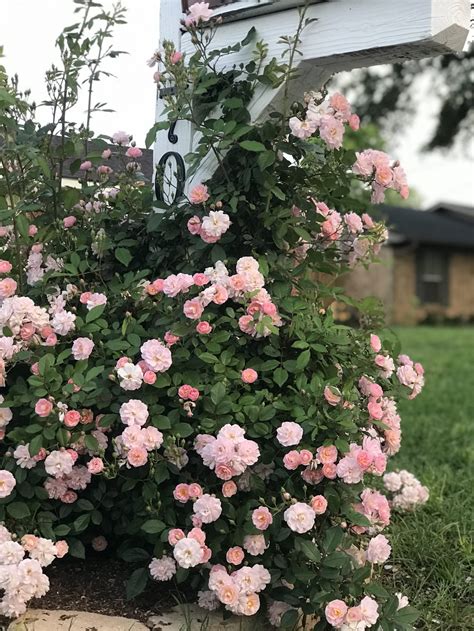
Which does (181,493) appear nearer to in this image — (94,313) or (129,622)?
(129,622)

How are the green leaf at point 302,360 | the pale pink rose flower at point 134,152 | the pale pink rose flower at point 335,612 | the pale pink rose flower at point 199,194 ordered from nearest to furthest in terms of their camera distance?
1. the pale pink rose flower at point 335,612
2. the green leaf at point 302,360
3. the pale pink rose flower at point 199,194
4. the pale pink rose flower at point 134,152

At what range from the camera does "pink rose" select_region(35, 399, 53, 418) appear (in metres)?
2.01

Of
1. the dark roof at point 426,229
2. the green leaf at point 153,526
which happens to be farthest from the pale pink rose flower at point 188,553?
the dark roof at point 426,229

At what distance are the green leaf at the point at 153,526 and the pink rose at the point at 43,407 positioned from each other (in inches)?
15.4

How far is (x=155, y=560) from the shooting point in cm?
207

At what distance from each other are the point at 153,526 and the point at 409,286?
17.9 m

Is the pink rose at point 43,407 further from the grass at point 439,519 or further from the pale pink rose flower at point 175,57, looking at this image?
the grass at point 439,519

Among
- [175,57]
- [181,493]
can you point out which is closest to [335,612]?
[181,493]

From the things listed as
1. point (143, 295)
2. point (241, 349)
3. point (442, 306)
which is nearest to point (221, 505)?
point (241, 349)

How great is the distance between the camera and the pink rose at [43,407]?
2008 mm

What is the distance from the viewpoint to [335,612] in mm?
1901

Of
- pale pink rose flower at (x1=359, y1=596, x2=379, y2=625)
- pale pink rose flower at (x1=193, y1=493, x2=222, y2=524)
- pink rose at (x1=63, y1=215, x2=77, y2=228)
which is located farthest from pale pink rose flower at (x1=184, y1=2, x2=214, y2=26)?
pale pink rose flower at (x1=359, y1=596, x2=379, y2=625)

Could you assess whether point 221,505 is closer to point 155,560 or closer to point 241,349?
point 155,560

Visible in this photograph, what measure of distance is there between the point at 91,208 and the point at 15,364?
60cm
